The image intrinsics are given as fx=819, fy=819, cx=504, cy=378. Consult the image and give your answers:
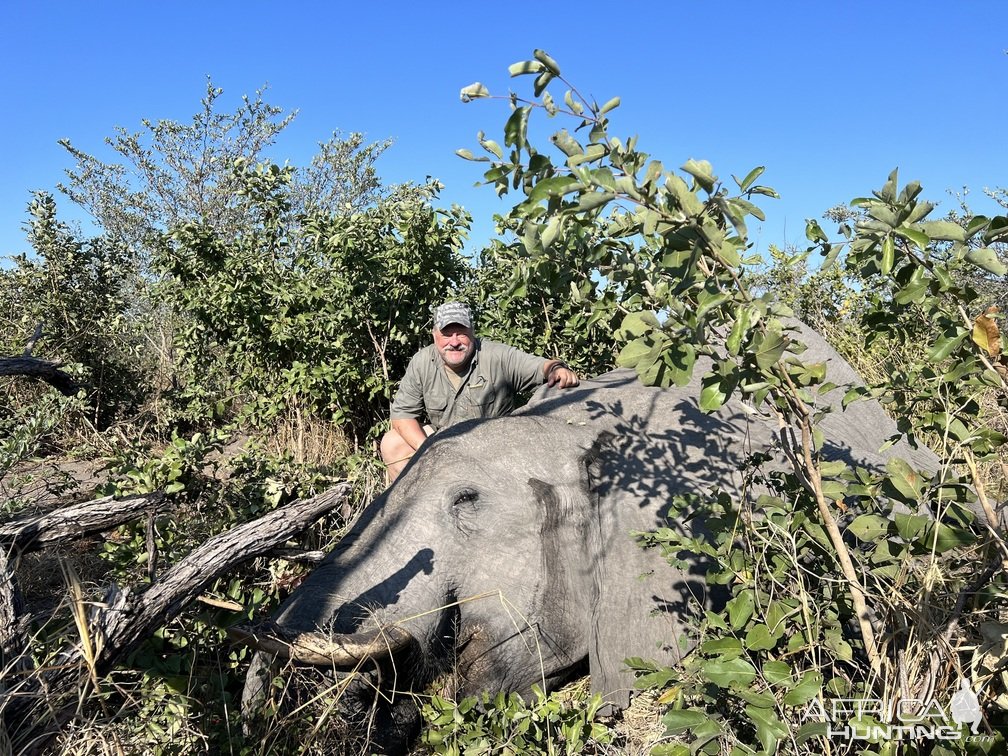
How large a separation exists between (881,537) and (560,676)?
169 cm

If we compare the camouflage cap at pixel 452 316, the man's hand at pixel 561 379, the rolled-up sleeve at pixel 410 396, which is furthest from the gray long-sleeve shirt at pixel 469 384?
the man's hand at pixel 561 379

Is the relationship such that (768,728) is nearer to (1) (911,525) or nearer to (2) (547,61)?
(1) (911,525)

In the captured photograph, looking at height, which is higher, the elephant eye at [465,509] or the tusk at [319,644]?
the elephant eye at [465,509]

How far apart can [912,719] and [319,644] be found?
1881mm

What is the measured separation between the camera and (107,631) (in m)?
2.35

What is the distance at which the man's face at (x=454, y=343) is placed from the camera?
5980mm

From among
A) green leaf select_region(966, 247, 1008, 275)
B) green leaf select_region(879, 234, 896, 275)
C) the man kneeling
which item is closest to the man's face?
the man kneeling

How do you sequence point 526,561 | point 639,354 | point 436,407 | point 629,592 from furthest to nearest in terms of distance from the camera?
point 436,407, point 629,592, point 526,561, point 639,354

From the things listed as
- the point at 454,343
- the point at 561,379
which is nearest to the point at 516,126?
the point at 561,379

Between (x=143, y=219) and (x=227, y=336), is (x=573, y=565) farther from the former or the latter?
(x=143, y=219)

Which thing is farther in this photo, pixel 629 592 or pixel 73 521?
pixel 629 592

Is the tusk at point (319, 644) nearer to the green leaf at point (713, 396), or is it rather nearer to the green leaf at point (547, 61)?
the green leaf at point (713, 396)

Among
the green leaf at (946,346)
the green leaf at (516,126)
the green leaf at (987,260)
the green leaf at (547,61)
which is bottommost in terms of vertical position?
the green leaf at (946,346)

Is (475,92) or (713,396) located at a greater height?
(475,92)
